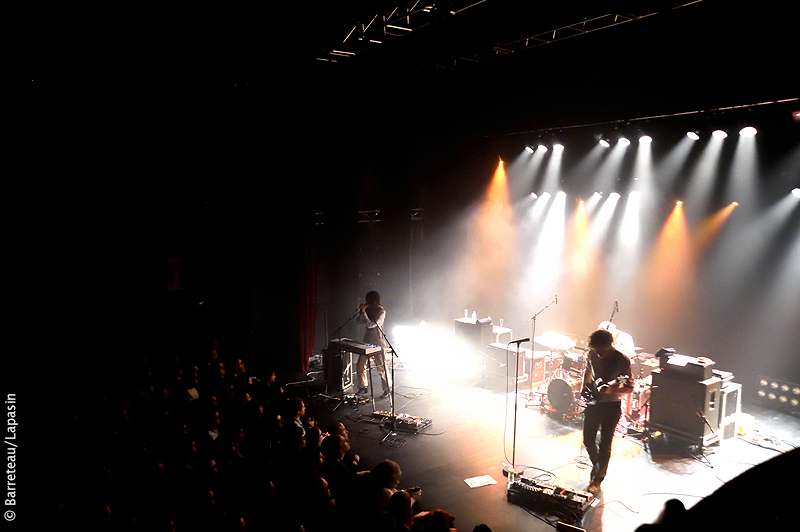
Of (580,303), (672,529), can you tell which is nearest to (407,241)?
(580,303)

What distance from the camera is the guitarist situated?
5.74 m

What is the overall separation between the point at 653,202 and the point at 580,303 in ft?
8.31

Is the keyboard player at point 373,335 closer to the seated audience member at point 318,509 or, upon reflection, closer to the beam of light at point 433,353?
the beam of light at point 433,353

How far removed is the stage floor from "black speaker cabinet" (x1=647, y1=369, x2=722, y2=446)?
21cm

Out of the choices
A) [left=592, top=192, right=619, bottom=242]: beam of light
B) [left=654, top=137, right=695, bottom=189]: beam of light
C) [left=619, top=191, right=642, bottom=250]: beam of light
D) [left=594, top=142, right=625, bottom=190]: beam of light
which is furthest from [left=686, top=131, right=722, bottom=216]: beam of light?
[left=592, top=192, right=619, bottom=242]: beam of light

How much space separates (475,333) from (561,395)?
8.42 ft

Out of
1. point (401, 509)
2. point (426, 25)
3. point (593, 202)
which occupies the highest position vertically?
point (426, 25)

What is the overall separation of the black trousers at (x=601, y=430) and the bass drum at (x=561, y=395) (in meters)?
1.96

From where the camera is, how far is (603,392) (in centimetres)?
573

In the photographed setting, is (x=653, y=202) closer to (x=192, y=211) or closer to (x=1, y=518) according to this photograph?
(x=192, y=211)

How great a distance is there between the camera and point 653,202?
1007cm

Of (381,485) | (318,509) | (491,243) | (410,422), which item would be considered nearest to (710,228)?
(491,243)

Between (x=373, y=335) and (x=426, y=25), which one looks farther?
(x=373, y=335)

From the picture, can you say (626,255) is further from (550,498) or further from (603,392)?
(550,498)
